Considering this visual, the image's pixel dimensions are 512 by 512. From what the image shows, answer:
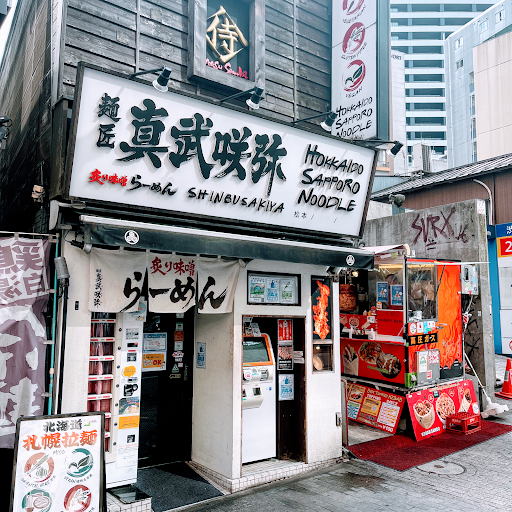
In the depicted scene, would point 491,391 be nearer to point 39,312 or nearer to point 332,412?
point 332,412

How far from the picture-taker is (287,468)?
727 centimetres

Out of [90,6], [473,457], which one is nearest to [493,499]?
[473,457]

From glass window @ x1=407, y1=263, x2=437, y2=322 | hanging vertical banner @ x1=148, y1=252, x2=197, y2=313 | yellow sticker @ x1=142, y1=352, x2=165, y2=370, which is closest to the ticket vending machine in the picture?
yellow sticker @ x1=142, y1=352, x2=165, y2=370

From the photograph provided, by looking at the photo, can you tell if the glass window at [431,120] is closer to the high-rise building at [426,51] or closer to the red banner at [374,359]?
the high-rise building at [426,51]

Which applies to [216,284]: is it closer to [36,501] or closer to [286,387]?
[286,387]

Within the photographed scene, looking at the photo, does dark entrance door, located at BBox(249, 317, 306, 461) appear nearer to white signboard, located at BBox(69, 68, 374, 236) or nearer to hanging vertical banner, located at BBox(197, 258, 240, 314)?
hanging vertical banner, located at BBox(197, 258, 240, 314)

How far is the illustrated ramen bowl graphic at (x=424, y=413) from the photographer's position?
366 inches

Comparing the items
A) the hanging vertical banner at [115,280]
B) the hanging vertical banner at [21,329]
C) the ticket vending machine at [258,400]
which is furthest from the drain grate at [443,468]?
the hanging vertical banner at [21,329]

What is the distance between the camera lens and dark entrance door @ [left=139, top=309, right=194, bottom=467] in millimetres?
7320

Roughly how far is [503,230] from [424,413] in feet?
40.2

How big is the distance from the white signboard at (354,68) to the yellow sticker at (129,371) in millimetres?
5380

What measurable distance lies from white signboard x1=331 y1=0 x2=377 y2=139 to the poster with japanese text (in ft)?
18.0

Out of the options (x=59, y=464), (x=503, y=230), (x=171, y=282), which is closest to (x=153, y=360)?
(x=171, y=282)

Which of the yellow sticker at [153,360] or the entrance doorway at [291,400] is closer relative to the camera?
Result: the yellow sticker at [153,360]
